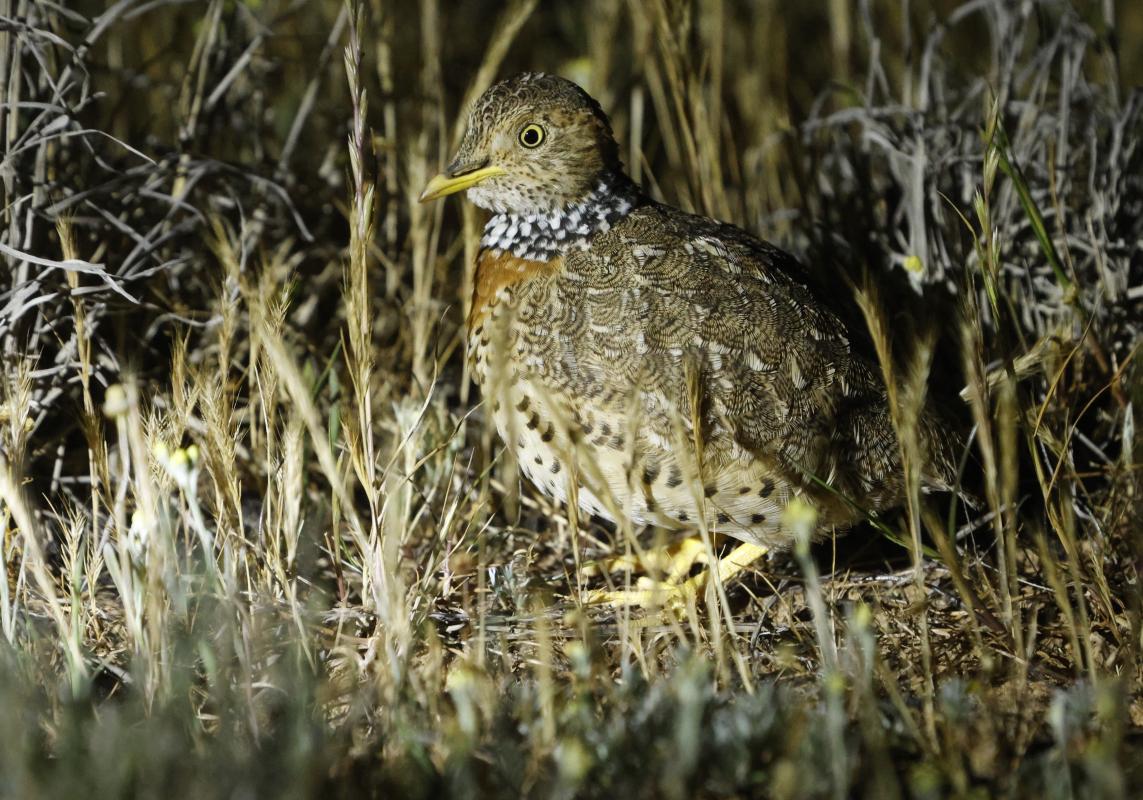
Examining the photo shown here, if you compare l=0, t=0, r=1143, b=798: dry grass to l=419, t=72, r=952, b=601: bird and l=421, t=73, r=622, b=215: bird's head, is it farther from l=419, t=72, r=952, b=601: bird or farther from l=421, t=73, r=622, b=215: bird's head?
l=421, t=73, r=622, b=215: bird's head

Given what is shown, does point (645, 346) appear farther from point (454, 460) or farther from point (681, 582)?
point (681, 582)

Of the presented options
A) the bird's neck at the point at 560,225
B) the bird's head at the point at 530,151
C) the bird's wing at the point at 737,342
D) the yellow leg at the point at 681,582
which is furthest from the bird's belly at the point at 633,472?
the bird's head at the point at 530,151

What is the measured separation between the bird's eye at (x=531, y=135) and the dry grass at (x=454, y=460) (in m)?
0.51

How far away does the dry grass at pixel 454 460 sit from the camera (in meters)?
2.36

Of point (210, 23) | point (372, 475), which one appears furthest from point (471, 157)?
point (210, 23)

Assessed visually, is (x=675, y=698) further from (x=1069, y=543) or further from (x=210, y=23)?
(x=210, y=23)

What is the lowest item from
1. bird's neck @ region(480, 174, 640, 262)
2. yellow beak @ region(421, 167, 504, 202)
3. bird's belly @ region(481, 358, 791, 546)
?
bird's belly @ region(481, 358, 791, 546)

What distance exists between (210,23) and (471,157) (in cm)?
150

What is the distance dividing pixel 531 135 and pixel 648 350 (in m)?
0.80

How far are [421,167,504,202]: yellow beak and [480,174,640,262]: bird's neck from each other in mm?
135

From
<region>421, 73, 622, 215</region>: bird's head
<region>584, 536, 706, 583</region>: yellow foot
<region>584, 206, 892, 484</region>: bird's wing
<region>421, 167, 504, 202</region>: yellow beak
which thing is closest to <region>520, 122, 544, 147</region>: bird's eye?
<region>421, 73, 622, 215</region>: bird's head

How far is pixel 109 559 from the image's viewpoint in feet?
8.71

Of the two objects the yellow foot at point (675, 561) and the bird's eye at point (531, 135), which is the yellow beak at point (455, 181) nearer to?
the bird's eye at point (531, 135)

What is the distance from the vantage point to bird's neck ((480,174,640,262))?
3426 millimetres
